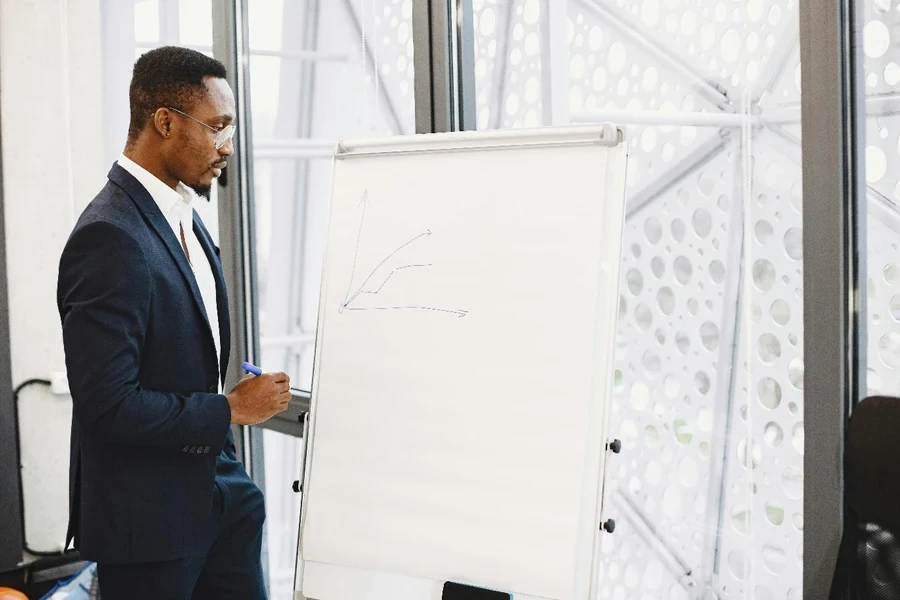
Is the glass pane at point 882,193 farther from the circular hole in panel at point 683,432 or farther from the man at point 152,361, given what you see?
the man at point 152,361

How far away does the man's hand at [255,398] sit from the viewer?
1.69 meters

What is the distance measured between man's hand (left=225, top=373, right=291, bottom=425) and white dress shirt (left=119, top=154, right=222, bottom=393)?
4.6 inches

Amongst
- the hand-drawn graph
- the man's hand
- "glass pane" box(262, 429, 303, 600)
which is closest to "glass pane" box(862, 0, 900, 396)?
the hand-drawn graph

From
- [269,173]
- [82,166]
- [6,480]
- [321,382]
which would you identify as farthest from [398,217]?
[6,480]

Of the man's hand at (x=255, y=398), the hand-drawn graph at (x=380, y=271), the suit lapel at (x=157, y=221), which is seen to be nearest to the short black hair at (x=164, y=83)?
the suit lapel at (x=157, y=221)

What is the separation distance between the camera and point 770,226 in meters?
1.66

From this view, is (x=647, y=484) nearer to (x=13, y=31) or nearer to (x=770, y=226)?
(x=770, y=226)

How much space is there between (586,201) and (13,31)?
2525 mm

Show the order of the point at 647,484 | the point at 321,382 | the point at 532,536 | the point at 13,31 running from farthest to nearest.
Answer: the point at 13,31, the point at 647,484, the point at 321,382, the point at 532,536

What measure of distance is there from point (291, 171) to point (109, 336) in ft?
5.55

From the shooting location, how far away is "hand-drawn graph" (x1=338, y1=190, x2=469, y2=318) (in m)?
1.70

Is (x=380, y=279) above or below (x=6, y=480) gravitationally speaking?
above

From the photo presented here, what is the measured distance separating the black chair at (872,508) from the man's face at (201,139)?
4.18 feet

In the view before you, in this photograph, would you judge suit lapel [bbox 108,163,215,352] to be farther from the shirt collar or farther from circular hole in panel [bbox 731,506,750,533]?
circular hole in panel [bbox 731,506,750,533]
